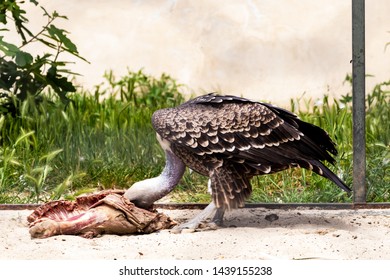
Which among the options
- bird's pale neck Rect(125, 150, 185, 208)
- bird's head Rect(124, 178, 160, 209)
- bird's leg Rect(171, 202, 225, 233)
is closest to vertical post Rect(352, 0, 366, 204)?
bird's leg Rect(171, 202, 225, 233)

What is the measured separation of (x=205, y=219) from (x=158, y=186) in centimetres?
33

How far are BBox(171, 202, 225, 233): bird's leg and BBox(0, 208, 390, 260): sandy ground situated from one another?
7 centimetres

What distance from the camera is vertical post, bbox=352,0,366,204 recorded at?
673 centimetres

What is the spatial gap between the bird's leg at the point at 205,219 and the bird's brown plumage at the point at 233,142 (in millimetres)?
211

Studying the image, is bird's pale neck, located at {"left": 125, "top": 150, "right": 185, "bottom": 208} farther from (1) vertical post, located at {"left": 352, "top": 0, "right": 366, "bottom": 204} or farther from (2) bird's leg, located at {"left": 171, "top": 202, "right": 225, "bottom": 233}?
(1) vertical post, located at {"left": 352, "top": 0, "right": 366, "bottom": 204}

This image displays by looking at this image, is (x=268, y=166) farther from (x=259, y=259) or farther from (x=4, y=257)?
(x=4, y=257)

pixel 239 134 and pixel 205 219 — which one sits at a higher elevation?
pixel 239 134

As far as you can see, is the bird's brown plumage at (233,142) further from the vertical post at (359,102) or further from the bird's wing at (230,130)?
the vertical post at (359,102)

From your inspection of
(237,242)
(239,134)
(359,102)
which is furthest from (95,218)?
(359,102)

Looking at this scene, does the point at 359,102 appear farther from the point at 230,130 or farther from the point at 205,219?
the point at 205,219

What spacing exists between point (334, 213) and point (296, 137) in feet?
2.27

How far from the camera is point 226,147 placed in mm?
6148

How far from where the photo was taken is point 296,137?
6.25m

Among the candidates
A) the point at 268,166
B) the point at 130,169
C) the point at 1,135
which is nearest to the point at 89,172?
the point at 130,169
